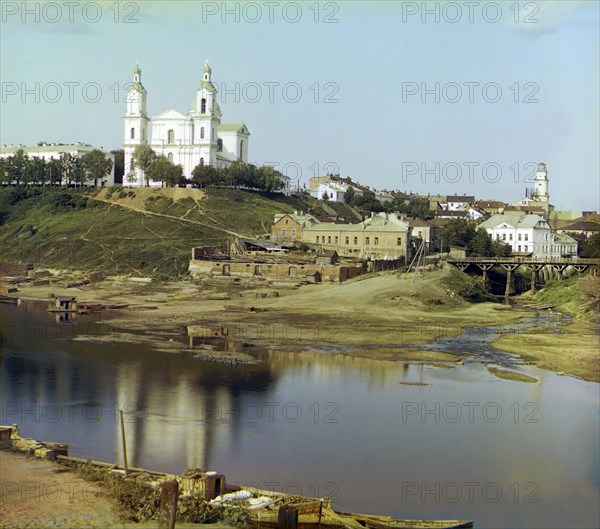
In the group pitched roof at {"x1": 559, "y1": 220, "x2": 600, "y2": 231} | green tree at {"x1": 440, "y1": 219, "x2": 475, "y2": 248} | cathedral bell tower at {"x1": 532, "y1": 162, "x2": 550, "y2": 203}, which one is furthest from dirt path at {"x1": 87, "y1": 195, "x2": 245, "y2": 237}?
cathedral bell tower at {"x1": 532, "y1": 162, "x2": 550, "y2": 203}

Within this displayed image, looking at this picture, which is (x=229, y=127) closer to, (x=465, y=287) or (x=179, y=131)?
(x=179, y=131)

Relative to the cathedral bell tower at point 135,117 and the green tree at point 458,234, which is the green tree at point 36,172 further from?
the green tree at point 458,234

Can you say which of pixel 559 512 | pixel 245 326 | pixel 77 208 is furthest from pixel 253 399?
pixel 77 208

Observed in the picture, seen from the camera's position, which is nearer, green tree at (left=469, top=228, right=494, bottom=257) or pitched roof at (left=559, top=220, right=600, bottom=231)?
green tree at (left=469, top=228, right=494, bottom=257)

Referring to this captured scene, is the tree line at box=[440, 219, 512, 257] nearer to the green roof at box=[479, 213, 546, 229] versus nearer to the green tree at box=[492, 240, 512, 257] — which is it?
the green tree at box=[492, 240, 512, 257]

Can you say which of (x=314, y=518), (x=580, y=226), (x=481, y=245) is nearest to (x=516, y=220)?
(x=481, y=245)
